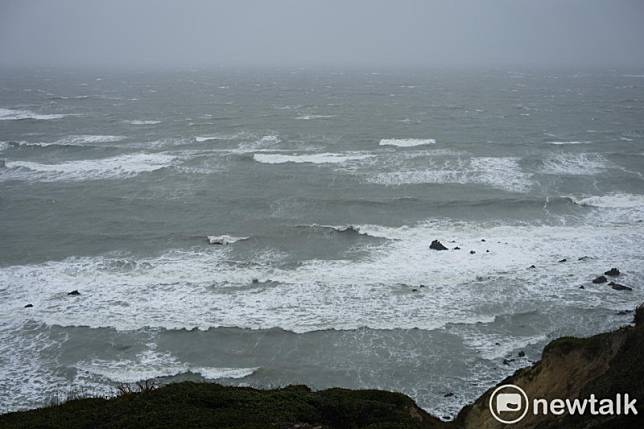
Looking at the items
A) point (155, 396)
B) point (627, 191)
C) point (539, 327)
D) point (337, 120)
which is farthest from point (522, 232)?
point (337, 120)

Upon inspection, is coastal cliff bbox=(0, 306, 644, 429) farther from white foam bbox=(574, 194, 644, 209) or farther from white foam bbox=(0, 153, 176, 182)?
white foam bbox=(0, 153, 176, 182)

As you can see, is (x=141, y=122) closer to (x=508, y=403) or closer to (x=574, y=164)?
(x=574, y=164)

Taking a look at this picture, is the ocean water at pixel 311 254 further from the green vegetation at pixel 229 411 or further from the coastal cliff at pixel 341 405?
the green vegetation at pixel 229 411

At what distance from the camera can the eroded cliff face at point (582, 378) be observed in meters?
10.4

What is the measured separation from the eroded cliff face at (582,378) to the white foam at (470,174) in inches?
1059

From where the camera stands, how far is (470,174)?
43531mm

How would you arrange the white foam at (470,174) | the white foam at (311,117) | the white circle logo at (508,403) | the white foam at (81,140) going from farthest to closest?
the white foam at (311,117) → the white foam at (81,140) → the white foam at (470,174) → the white circle logo at (508,403)

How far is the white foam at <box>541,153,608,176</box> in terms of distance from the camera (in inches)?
1720

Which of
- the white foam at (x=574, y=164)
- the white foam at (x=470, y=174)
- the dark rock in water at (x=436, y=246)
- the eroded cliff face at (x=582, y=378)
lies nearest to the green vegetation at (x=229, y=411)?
the eroded cliff face at (x=582, y=378)

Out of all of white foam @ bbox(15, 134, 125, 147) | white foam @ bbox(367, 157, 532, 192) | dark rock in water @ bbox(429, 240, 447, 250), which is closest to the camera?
dark rock in water @ bbox(429, 240, 447, 250)

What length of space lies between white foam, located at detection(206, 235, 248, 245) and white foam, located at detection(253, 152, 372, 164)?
18.7 m

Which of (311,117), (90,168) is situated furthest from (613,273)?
(311,117)

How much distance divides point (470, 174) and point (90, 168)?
3465 cm

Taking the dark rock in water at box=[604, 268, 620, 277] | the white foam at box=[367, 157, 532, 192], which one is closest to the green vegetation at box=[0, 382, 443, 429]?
the dark rock in water at box=[604, 268, 620, 277]
